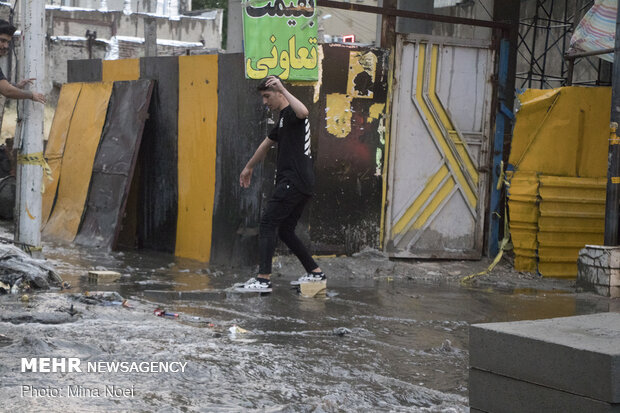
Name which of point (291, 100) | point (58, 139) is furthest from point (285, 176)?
point (58, 139)

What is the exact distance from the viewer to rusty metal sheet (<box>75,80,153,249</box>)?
10.8 m

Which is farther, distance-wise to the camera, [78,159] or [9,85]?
[78,159]

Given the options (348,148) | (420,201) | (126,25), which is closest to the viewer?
(348,148)

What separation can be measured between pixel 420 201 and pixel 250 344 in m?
5.08

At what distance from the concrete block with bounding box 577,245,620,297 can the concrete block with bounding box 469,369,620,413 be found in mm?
5351

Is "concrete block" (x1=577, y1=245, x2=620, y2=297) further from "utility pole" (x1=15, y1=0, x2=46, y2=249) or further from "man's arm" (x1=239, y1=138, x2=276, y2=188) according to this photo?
"utility pole" (x1=15, y1=0, x2=46, y2=249)

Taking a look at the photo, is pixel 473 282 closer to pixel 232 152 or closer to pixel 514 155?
pixel 514 155

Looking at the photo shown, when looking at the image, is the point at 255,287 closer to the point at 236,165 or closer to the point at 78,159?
the point at 236,165

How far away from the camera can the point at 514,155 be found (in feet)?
33.1

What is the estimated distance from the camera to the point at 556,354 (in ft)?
12.1

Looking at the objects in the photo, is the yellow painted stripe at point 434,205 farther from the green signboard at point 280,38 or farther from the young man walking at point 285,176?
the young man walking at point 285,176

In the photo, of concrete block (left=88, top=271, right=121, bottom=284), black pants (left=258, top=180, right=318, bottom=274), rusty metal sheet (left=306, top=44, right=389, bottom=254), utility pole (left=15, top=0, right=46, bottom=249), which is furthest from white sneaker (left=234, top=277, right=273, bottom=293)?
utility pole (left=15, top=0, right=46, bottom=249)

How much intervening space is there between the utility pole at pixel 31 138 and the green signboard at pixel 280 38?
2.10 m

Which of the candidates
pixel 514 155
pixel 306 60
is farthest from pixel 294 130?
pixel 514 155
